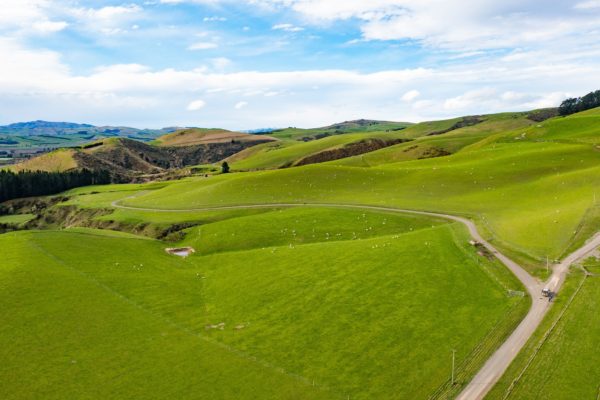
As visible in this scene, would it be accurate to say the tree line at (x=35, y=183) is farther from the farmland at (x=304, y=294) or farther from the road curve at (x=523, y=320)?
the road curve at (x=523, y=320)

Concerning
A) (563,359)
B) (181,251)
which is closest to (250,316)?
(563,359)

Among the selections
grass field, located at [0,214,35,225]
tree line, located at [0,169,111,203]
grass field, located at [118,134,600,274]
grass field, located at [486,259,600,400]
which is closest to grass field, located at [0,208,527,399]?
grass field, located at [486,259,600,400]

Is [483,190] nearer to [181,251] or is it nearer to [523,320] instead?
[523,320]

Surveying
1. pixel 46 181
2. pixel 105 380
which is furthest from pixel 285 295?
pixel 46 181

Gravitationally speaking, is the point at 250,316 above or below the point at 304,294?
below

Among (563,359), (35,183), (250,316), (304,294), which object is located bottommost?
(563,359)

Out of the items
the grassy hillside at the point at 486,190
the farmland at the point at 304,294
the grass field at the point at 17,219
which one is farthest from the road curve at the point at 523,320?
the grass field at the point at 17,219

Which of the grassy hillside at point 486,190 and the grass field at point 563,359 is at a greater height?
the grassy hillside at point 486,190

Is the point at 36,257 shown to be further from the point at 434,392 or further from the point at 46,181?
the point at 46,181
